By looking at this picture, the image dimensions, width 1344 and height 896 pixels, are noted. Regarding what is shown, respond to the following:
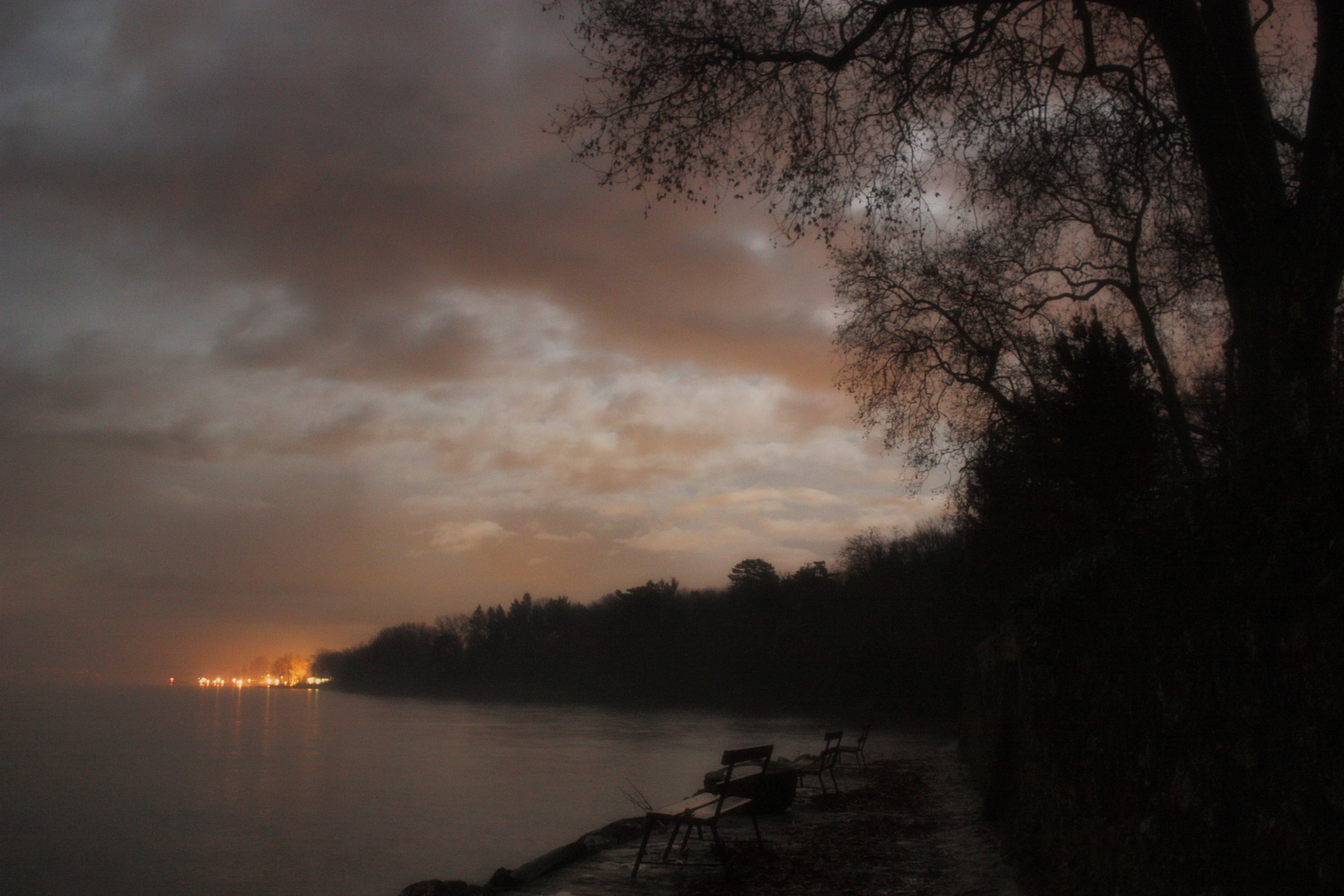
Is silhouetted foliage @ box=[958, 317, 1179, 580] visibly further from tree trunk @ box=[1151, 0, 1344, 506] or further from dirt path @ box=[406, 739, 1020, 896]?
tree trunk @ box=[1151, 0, 1344, 506]

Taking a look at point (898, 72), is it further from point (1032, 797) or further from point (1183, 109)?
point (1032, 797)

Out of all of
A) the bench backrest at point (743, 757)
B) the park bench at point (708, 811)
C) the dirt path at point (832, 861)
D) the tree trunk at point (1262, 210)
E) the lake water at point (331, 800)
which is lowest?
the lake water at point (331, 800)

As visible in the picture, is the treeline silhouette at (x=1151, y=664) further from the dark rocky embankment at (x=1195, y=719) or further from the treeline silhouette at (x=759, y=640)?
the treeline silhouette at (x=759, y=640)

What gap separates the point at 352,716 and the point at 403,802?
62273 mm

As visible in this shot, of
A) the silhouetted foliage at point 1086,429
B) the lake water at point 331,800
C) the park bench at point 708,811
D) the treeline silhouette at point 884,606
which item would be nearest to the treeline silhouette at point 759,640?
the treeline silhouette at point 884,606

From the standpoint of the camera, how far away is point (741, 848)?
9.80 meters

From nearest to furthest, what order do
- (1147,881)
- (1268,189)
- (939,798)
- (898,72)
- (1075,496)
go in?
1. (1147,881)
2. (1268,189)
3. (898,72)
4. (939,798)
5. (1075,496)

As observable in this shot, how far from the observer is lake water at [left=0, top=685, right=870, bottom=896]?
18.4 m

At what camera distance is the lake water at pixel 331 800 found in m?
18.4

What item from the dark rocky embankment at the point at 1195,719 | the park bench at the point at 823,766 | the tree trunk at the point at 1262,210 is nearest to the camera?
the dark rocky embankment at the point at 1195,719

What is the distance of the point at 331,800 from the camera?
2897 centimetres

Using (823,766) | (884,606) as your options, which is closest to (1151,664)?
(823,766)

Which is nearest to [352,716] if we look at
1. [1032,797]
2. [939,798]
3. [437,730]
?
[437,730]

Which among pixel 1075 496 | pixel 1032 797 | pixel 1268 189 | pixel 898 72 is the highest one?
pixel 898 72
